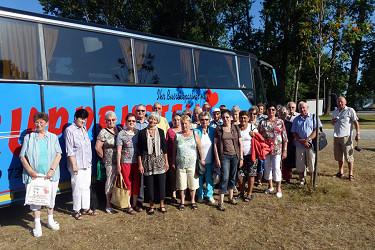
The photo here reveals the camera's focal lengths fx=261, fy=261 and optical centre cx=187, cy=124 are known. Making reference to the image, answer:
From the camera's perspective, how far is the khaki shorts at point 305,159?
6.10m

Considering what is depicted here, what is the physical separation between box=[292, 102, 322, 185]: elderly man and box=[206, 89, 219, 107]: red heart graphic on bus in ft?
7.79

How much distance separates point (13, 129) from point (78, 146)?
3.57 feet

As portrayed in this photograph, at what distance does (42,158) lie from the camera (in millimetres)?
4066

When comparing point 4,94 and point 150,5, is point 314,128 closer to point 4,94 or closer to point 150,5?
point 4,94

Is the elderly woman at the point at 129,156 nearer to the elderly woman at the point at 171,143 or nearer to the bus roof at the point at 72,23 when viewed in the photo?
the elderly woman at the point at 171,143

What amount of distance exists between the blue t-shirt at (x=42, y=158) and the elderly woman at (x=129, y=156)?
1145 millimetres

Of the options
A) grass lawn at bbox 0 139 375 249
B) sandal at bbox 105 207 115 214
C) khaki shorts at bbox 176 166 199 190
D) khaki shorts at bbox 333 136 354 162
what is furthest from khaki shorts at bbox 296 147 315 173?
sandal at bbox 105 207 115 214

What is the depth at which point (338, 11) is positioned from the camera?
5887mm

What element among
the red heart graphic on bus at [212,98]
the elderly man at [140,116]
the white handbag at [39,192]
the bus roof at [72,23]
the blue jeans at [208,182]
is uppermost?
the bus roof at [72,23]

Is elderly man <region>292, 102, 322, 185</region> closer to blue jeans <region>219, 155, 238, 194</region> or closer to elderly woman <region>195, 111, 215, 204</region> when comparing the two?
blue jeans <region>219, 155, 238, 194</region>

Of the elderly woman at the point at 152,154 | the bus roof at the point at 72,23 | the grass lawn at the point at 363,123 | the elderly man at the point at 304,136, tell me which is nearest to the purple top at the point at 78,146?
the elderly woman at the point at 152,154

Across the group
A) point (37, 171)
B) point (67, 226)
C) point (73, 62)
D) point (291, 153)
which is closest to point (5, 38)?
point (73, 62)

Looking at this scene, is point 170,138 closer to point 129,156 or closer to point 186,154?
point 186,154

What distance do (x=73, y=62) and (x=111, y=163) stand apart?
2.16 m
